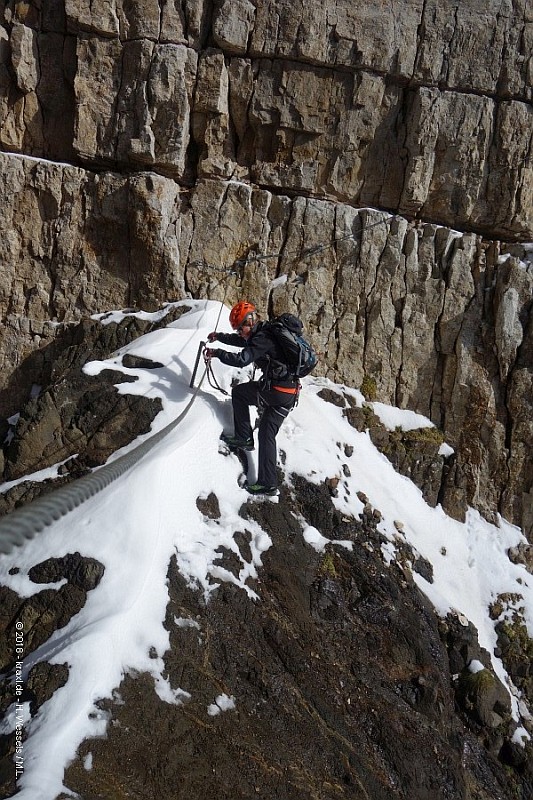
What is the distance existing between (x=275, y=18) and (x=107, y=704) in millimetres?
16108

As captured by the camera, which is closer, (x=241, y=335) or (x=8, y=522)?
(x=8, y=522)

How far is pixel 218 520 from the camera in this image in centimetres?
676

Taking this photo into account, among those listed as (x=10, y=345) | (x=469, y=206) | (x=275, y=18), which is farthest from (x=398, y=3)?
(x=10, y=345)

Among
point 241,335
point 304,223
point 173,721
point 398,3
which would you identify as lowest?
point 173,721

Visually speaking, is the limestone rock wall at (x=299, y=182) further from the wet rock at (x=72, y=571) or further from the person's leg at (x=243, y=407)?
the wet rock at (x=72, y=571)

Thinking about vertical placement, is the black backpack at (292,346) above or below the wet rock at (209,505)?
above

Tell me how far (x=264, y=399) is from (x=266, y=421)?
0.34 metres

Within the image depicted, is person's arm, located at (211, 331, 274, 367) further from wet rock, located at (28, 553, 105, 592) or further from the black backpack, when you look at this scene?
wet rock, located at (28, 553, 105, 592)

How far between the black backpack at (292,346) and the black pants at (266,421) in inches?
17.4

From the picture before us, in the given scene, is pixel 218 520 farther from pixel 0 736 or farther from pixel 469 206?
pixel 469 206

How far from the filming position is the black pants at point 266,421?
24.8 ft

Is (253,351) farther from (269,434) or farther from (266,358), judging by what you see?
(269,434)

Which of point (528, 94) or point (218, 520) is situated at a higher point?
point (528, 94)

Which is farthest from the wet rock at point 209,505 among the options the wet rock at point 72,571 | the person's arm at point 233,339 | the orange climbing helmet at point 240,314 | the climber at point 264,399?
the orange climbing helmet at point 240,314
